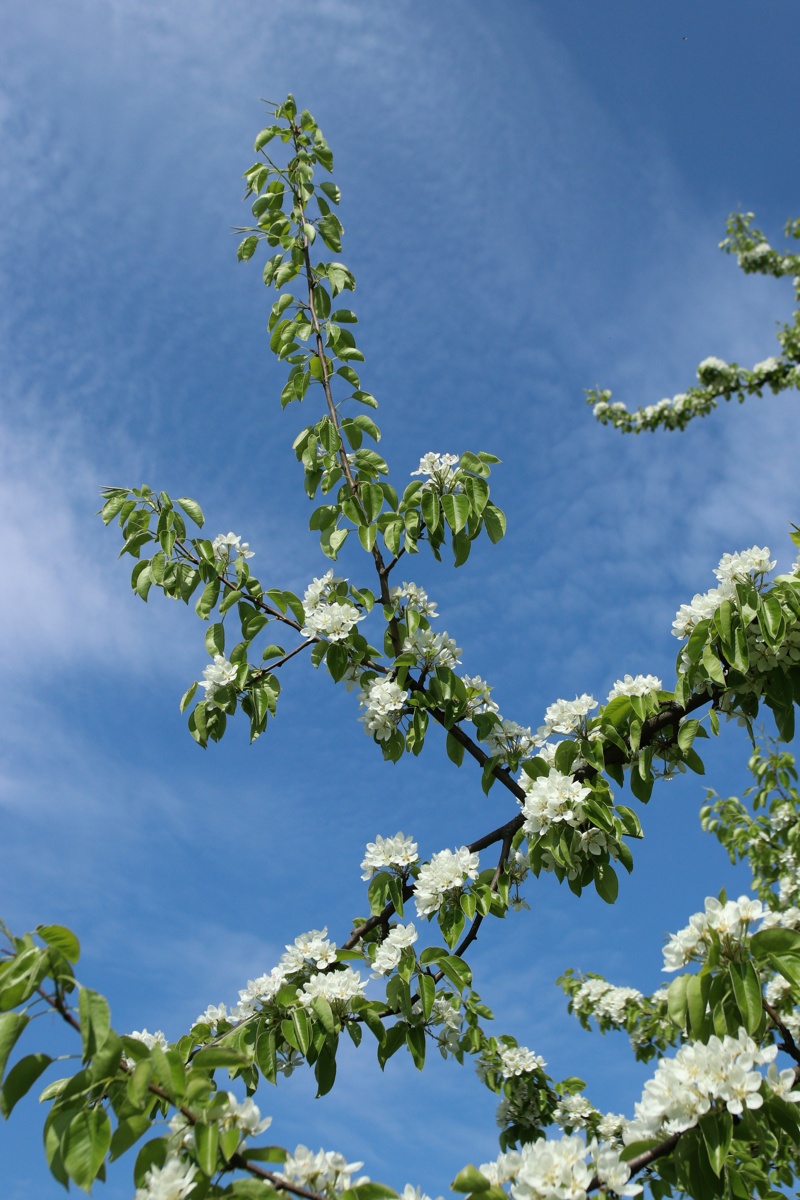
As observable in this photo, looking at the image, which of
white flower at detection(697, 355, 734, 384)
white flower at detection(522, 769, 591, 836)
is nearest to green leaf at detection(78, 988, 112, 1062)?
white flower at detection(522, 769, 591, 836)

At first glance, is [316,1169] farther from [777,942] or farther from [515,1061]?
[515,1061]

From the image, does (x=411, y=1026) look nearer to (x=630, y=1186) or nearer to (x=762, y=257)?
(x=630, y=1186)

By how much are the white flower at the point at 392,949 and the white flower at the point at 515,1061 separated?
224 centimetres

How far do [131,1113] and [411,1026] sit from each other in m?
1.29

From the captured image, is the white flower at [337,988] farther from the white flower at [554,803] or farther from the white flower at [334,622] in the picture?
the white flower at [334,622]

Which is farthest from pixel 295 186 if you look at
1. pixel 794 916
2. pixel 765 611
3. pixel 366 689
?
pixel 794 916

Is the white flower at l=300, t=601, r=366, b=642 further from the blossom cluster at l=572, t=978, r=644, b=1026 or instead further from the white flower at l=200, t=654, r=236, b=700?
the blossom cluster at l=572, t=978, r=644, b=1026

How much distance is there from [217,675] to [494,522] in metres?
1.39

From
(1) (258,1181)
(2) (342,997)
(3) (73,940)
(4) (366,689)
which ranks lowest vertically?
(1) (258,1181)

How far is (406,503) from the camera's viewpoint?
383 centimetres

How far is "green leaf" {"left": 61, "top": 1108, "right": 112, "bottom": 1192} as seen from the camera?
1.73m

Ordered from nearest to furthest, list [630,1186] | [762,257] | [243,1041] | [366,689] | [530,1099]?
[630,1186]
[243,1041]
[366,689]
[530,1099]
[762,257]

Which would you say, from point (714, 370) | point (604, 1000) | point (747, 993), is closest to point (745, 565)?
point (747, 993)

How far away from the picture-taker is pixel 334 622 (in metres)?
3.67
